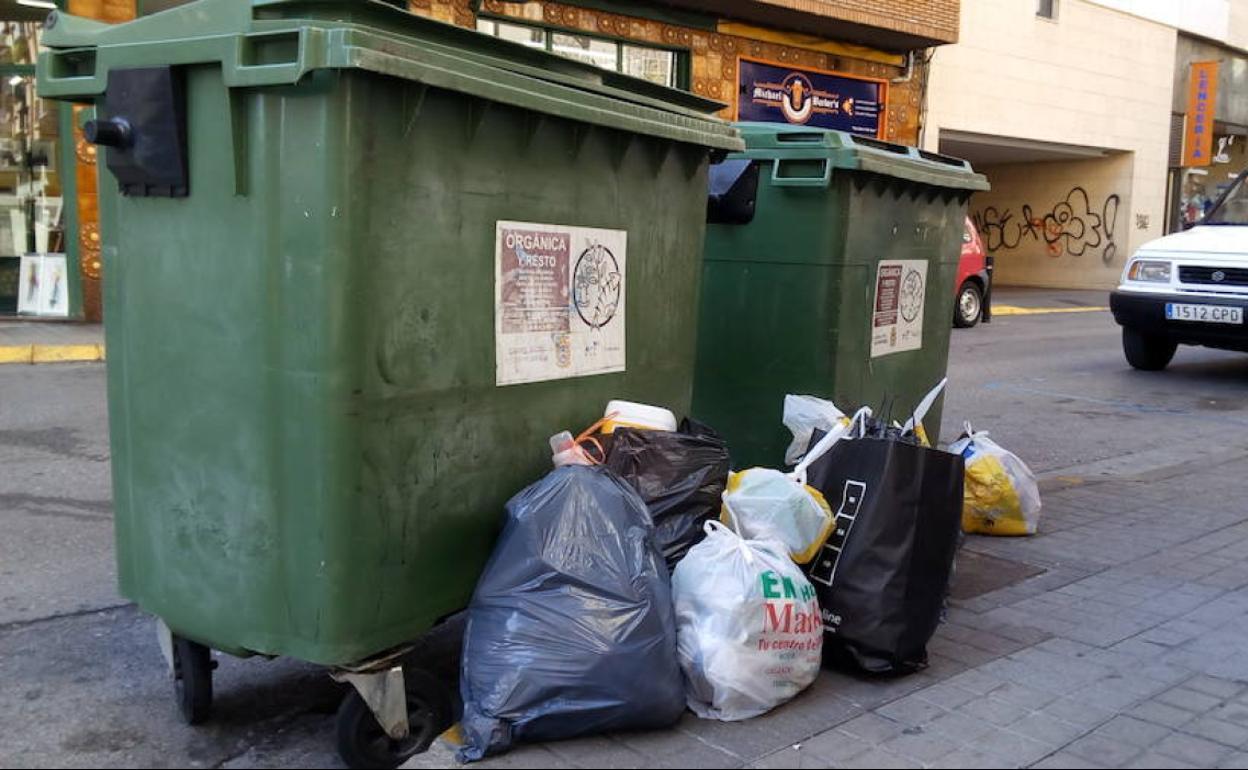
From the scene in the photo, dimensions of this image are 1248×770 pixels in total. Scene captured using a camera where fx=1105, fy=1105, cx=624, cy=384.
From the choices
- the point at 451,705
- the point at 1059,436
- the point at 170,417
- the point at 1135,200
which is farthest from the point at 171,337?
the point at 1135,200

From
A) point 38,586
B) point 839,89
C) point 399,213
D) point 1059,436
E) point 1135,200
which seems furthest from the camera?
point 1135,200

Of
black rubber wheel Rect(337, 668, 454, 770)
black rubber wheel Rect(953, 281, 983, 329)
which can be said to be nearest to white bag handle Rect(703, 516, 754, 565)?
black rubber wheel Rect(337, 668, 454, 770)

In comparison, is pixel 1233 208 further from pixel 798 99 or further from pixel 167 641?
pixel 167 641

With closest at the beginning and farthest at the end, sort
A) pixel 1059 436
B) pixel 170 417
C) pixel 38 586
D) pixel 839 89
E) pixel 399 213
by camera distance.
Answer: pixel 399 213, pixel 170 417, pixel 38 586, pixel 1059 436, pixel 839 89

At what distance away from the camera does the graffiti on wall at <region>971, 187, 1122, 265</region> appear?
2489cm

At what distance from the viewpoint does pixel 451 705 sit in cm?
305

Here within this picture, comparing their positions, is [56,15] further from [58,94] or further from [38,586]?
[38,586]

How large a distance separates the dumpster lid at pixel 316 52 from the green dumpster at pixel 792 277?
1.33 m

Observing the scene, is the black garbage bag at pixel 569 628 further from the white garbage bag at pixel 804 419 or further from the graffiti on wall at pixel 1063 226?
the graffiti on wall at pixel 1063 226

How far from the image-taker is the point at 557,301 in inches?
128

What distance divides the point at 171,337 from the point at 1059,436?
663cm

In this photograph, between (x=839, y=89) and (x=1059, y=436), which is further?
(x=839, y=89)

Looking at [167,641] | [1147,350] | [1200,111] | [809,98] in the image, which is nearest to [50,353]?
[167,641]

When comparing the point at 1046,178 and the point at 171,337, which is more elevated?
the point at 1046,178
